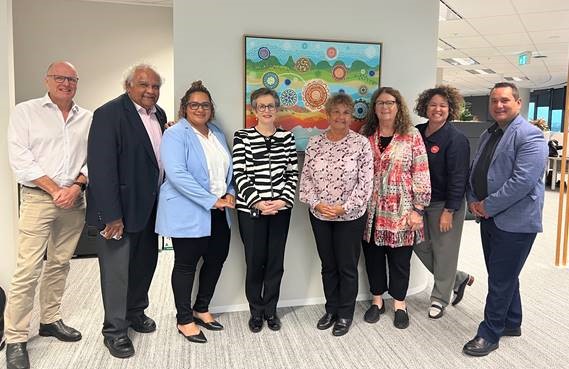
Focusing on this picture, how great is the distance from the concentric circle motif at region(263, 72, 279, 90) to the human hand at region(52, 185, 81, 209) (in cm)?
134

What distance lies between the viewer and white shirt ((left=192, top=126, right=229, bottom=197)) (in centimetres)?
255

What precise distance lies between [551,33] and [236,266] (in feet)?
24.1

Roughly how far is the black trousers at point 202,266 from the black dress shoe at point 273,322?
0.41m

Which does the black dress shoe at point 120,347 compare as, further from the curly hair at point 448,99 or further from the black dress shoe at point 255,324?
the curly hair at point 448,99

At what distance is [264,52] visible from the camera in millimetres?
2873

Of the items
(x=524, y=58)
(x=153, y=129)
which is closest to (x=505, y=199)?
(x=153, y=129)

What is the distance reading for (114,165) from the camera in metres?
2.29

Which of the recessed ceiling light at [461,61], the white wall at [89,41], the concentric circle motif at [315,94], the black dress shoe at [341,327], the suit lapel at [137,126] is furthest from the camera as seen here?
the recessed ceiling light at [461,61]

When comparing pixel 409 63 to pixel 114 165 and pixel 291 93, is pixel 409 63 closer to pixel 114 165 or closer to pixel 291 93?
pixel 291 93

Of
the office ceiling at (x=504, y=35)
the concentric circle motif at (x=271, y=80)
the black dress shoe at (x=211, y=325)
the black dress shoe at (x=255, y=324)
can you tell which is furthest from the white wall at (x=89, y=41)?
the black dress shoe at (x=255, y=324)

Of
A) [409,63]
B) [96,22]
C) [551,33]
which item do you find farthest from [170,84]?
[551,33]

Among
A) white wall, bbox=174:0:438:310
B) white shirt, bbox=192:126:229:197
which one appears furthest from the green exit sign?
white shirt, bbox=192:126:229:197

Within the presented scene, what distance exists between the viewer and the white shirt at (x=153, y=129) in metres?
2.50

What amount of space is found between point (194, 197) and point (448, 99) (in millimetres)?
1752
